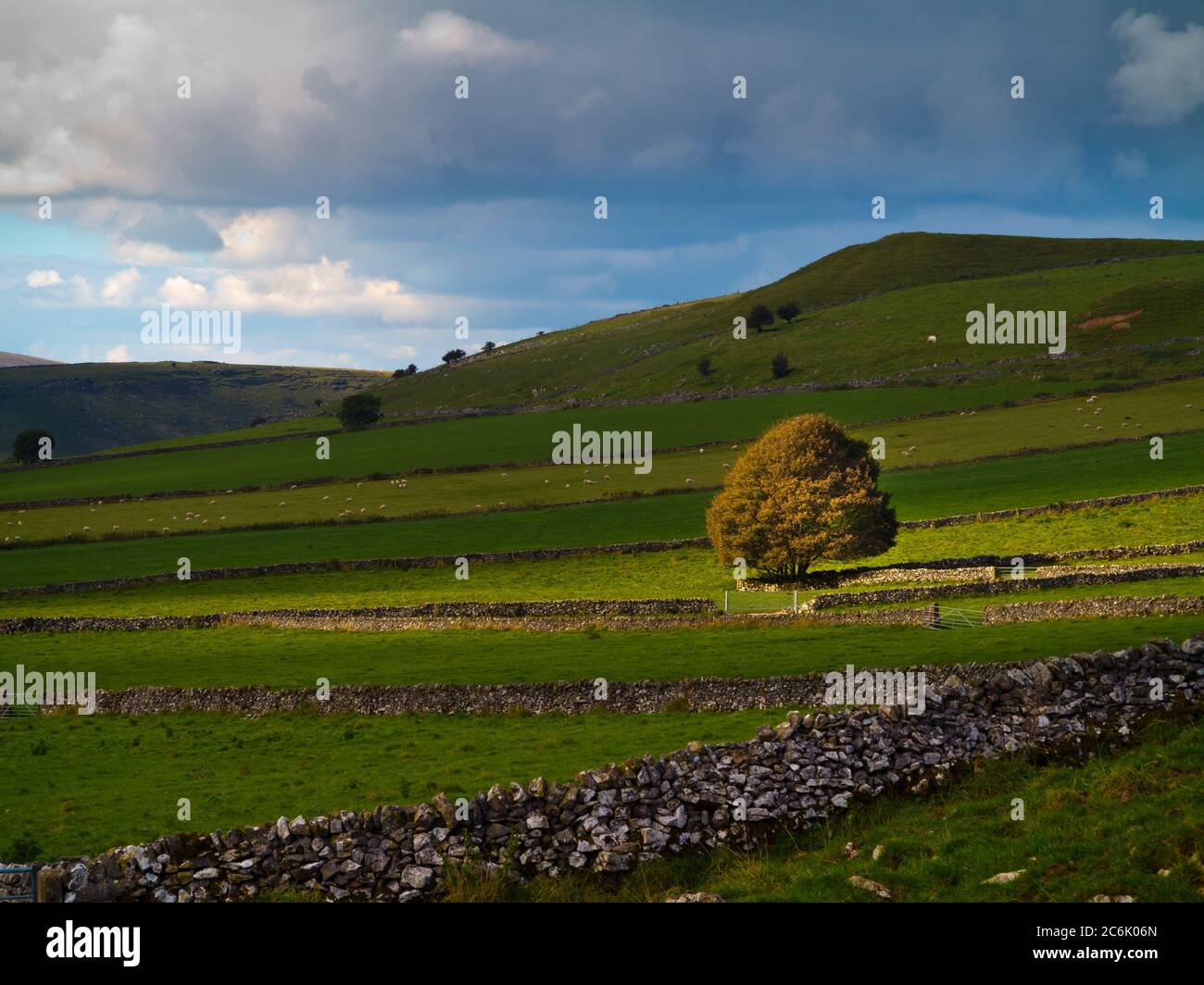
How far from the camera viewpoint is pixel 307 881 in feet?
48.2

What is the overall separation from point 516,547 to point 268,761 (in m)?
43.6

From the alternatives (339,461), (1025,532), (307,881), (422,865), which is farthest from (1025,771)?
(339,461)

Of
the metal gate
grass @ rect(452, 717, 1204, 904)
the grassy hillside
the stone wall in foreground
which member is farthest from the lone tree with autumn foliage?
A: the metal gate

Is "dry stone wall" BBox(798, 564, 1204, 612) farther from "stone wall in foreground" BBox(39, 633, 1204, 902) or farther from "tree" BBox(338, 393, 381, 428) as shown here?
"tree" BBox(338, 393, 381, 428)

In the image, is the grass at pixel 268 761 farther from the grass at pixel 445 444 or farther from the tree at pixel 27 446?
the tree at pixel 27 446

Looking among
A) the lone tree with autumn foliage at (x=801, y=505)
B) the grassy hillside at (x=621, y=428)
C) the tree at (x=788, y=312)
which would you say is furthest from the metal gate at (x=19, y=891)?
the tree at (x=788, y=312)

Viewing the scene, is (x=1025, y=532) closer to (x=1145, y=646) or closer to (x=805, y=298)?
(x=1145, y=646)

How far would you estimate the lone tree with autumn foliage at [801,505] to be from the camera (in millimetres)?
52688

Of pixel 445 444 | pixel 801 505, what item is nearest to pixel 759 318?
pixel 445 444

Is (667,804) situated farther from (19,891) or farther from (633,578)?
(633,578)

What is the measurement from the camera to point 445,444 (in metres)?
122

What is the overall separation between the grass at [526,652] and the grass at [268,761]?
146 inches

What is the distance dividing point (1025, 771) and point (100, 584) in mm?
59333
